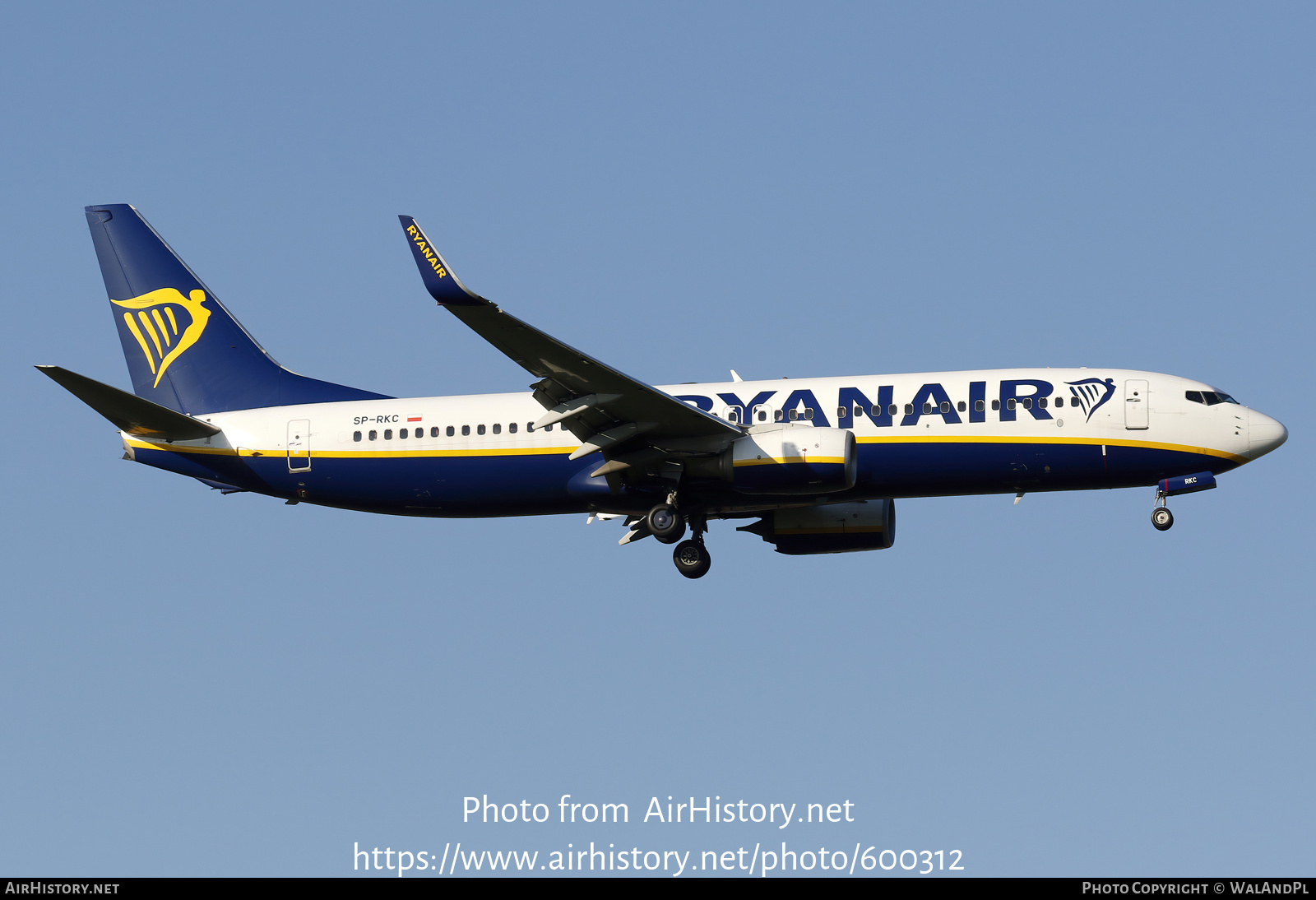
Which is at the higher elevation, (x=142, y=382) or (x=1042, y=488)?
(x=142, y=382)

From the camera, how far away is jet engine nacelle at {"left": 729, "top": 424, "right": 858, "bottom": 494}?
36312 mm

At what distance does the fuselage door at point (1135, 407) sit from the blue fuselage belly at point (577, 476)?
0.58 meters

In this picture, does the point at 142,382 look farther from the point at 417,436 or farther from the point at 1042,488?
the point at 1042,488

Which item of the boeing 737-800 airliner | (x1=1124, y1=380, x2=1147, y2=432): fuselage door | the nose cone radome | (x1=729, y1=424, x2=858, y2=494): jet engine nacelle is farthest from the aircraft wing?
the nose cone radome

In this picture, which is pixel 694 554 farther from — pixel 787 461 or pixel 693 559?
pixel 787 461

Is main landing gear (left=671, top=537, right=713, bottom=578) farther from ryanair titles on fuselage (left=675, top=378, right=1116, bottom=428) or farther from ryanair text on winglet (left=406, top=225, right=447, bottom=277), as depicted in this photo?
ryanair text on winglet (left=406, top=225, right=447, bottom=277)

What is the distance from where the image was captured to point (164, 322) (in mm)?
44156

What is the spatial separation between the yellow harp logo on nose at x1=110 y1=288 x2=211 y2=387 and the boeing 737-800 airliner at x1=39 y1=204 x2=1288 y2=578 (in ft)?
4.64

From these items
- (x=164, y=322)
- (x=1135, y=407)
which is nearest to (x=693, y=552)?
(x=1135, y=407)

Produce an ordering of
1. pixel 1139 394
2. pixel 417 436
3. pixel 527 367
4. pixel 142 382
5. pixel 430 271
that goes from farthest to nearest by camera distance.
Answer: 1. pixel 142 382
2. pixel 417 436
3. pixel 1139 394
4. pixel 527 367
5. pixel 430 271

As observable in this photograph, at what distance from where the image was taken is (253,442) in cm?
4109
